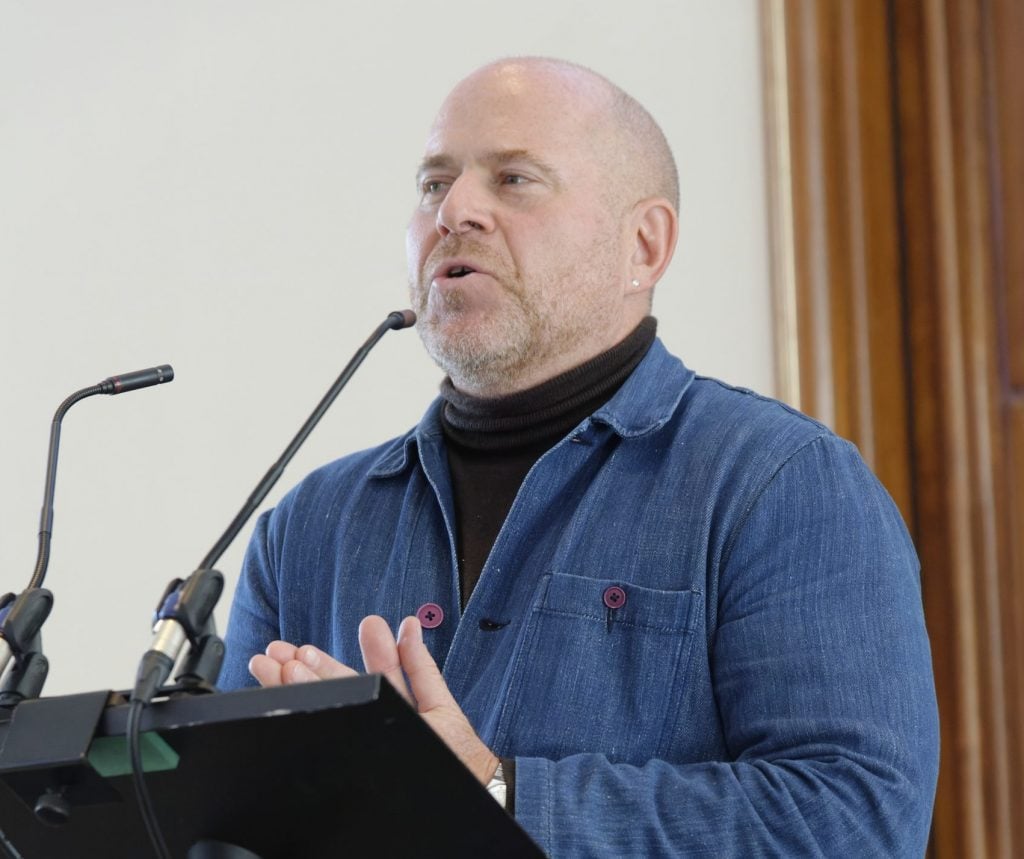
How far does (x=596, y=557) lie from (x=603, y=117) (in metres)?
0.67

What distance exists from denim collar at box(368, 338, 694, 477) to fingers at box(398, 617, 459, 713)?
0.50 meters

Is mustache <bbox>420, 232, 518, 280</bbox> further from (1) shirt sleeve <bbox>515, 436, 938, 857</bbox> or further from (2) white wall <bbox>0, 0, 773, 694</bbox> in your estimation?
(2) white wall <bbox>0, 0, 773, 694</bbox>

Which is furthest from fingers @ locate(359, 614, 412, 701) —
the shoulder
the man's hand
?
the shoulder

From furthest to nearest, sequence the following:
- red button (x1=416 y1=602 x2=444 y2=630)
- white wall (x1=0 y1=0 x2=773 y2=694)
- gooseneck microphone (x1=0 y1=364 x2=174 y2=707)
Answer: white wall (x1=0 y1=0 x2=773 y2=694)
red button (x1=416 y1=602 x2=444 y2=630)
gooseneck microphone (x1=0 y1=364 x2=174 y2=707)

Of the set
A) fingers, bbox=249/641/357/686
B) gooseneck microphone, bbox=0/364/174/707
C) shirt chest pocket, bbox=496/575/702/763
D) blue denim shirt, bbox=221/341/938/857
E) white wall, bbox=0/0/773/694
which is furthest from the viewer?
white wall, bbox=0/0/773/694

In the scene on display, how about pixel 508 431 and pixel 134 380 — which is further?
pixel 508 431

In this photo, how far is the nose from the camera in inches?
78.5

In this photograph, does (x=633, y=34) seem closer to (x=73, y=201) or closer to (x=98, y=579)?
(x=73, y=201)

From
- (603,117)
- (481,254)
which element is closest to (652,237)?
(603,117)

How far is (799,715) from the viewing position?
1.56m

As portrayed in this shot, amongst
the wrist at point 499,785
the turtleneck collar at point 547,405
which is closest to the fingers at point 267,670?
the wrist at point 499,785

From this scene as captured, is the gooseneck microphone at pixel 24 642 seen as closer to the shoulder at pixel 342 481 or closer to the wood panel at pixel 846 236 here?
the shoulder at pixel 342 481

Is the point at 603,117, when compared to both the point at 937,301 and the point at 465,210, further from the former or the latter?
the point at 937,301

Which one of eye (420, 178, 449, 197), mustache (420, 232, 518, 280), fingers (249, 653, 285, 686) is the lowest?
fingers (249, 653, 285, 686)
